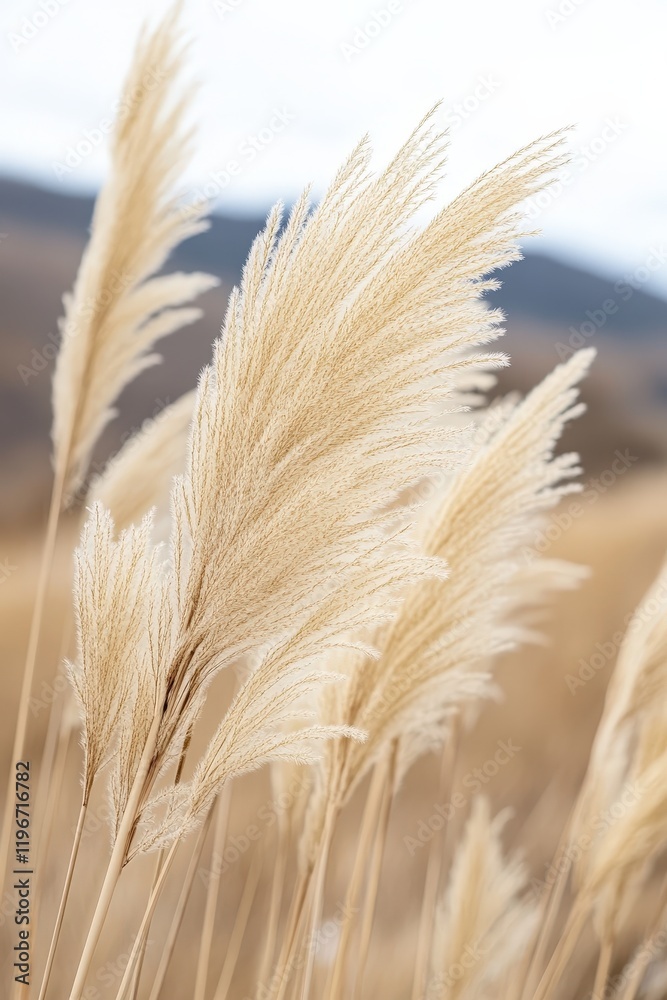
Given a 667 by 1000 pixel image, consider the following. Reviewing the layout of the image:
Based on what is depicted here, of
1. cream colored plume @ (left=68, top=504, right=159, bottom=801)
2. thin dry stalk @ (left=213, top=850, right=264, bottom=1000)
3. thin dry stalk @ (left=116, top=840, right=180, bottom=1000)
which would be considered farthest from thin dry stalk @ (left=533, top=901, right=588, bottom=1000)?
cream colored plume @ (left=68, top=504, right=159, bottom=801)

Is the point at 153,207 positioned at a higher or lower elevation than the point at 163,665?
higher

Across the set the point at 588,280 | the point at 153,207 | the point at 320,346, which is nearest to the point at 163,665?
the point at 320,346

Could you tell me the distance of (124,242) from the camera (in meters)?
0.98

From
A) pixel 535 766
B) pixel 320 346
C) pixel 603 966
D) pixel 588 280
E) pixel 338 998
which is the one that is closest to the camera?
pixel 320 346

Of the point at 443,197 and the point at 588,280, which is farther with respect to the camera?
the point at 588,280

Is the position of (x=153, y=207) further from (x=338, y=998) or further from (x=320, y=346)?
→ (x=338, y=998)

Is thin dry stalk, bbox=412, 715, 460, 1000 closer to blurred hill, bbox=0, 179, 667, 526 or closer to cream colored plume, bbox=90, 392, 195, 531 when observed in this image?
cream colored plume, bbox=90, 392, 195, 531

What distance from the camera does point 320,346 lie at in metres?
0.43

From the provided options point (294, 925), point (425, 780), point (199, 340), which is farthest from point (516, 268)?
point (294, 925)

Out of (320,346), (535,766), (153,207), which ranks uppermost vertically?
(153,207)

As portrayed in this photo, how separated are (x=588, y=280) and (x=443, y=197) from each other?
379 cm

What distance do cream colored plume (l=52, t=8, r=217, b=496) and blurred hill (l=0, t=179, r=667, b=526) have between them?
2.58 metres

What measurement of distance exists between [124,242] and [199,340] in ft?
12.7

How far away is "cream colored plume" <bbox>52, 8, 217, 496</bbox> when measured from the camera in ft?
3.17
